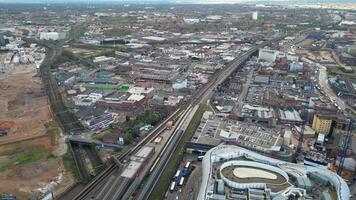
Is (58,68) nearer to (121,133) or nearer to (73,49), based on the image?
(73,49)

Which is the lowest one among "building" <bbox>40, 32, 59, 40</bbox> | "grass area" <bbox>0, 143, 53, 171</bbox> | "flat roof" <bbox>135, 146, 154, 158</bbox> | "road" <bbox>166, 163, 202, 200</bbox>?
"grass area" <bbox>0, 143, 53, 171</bbox>

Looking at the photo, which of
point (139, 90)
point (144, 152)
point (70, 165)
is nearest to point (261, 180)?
point (144, 152)

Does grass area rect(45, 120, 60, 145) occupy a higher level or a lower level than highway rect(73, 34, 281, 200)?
lower

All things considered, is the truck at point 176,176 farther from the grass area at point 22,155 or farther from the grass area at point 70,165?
the grass area at point 22,155

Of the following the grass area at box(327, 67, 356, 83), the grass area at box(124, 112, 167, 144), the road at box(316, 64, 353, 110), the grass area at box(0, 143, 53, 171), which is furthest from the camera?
the grass area at box(327, 67, 356, 83)

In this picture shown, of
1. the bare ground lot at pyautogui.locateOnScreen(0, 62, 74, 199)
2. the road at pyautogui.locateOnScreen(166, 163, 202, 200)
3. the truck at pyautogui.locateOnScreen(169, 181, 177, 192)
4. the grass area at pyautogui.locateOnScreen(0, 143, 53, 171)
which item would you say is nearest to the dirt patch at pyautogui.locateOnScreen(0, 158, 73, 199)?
the bare ground lot at pyautogui.locateOnScreen(0, 62, 74, 199)

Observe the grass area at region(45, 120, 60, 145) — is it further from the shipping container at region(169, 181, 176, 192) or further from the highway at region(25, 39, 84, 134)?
the shipping container at region(169, 181, 176, 192)
